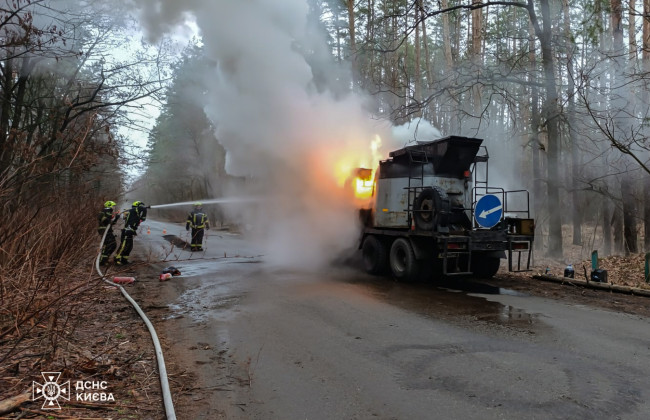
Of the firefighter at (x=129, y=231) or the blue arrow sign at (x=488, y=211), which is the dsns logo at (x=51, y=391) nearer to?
the blue arrow sign at (x=488, y=211)

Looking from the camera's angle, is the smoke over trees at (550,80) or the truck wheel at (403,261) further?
the smoke over trees at (550,80)

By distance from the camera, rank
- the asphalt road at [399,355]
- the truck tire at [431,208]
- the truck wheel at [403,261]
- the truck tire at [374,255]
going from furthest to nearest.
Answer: the truck tire at [374,255], the truck wheel at [403,261], the truck tire at [431,208], the asphalt road at [399,355]

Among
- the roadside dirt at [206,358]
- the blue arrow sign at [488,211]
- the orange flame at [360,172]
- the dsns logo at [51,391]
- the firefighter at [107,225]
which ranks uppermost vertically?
the orange flame at [360,172]

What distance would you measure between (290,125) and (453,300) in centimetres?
680

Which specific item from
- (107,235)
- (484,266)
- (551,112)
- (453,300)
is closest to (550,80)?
(551,112)

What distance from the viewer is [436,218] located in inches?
336

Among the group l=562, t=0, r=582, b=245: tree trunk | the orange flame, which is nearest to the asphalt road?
the orange flame

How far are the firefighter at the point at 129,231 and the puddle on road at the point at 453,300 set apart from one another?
6106 mm

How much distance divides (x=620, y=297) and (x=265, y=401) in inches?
272

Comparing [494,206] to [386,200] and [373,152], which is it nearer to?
[386,200]

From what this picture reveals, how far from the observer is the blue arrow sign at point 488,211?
8.35 meters

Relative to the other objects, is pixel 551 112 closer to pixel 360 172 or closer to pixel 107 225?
pixel 360 172

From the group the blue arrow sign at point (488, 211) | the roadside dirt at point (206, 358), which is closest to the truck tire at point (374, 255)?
the blue arrow sign at point (488, 211)

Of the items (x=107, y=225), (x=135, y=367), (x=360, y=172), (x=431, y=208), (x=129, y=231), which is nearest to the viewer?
(x=135, y=367)
